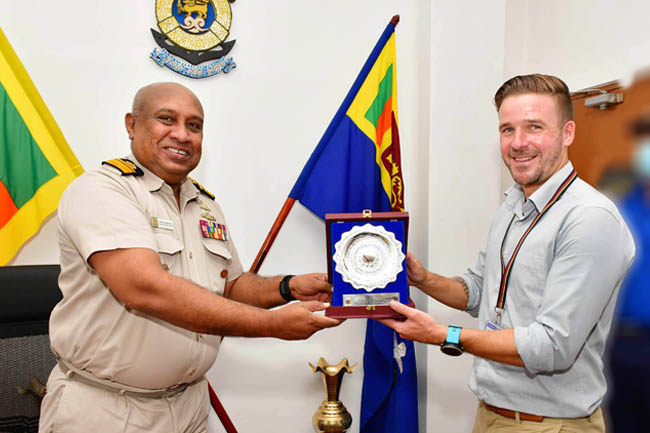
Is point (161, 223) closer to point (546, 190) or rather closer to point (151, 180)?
point (151, 180)

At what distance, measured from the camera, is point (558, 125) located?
1579 mm

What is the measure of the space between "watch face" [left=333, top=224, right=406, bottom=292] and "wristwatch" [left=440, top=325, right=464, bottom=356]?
246mm

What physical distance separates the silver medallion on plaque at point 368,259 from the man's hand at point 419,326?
0.08 metres

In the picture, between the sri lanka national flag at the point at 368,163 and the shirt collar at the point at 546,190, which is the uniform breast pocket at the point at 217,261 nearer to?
the sri lanka national flag at the point at 368,163

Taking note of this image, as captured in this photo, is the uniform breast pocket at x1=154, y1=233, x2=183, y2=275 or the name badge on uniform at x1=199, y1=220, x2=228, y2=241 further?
the name badge on uniform at x1=199, y1=220, x2=228, y2=241

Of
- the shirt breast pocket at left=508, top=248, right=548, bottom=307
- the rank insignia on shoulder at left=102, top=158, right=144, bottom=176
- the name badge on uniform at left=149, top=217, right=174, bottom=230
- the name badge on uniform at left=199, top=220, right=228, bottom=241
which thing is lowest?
the shirt breast pocket at left=508, top=248, right=548, bottom=307

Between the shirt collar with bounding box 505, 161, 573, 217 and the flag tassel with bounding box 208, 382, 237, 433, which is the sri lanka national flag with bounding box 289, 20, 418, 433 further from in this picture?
the shirt collar with bounding box 505, 161, 573, 217

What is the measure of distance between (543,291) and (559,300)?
102 millimetres

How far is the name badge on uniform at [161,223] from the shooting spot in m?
1.66

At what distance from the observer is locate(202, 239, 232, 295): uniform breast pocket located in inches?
74.6

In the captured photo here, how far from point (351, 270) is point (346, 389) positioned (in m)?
1.38

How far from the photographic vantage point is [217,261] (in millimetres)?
1961

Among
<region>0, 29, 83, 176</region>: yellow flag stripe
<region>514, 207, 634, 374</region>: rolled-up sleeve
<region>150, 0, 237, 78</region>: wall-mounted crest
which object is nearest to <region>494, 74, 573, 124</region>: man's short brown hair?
<region>514, 207, 634, 374</region>: rolled-up sleeve

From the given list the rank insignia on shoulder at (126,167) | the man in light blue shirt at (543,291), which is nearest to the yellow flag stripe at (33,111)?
the rank insignia on shoulder at (126,167)
